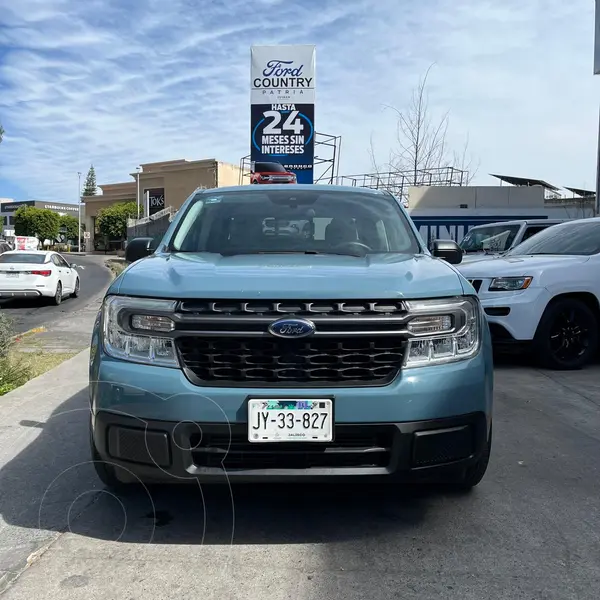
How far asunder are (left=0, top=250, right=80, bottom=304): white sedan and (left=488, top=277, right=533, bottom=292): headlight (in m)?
11.6

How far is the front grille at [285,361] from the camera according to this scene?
2.89m

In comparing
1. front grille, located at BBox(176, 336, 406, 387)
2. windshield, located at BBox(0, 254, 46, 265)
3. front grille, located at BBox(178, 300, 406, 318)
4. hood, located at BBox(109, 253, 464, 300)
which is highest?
hood, located at BBox(109, 253, 464, 300)

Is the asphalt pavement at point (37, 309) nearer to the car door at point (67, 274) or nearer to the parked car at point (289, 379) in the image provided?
the car door at point (67, 274)

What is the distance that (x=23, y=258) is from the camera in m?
16.0

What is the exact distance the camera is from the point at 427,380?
2.89m

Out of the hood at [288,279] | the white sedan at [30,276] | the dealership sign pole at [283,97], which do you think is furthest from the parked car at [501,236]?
the dealership sign pole at [283,97]

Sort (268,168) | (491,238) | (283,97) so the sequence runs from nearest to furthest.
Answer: (491,238), (268,168), (283,97)

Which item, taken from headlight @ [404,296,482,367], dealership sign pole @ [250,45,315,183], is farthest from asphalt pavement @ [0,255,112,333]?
headlight @ [404,296,482,367]

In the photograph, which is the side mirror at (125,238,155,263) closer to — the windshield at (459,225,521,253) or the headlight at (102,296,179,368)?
the headlight at (102,296,179,368)

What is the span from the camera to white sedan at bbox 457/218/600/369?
6.95 meters

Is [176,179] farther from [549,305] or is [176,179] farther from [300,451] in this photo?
[300,451]

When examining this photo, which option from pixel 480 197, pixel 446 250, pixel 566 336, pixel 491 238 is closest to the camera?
pixel 446 250

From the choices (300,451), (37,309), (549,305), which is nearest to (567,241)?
(549,305)

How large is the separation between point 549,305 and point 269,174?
11.4 m
